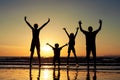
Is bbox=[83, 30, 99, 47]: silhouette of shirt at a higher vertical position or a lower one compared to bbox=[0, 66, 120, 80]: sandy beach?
higher

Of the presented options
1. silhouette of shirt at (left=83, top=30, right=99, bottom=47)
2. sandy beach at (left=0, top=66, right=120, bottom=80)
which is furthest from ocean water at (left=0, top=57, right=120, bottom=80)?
silhouette of shirt at (left=83, top=30, right=99, bottom=47)

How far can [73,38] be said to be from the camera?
2316cm

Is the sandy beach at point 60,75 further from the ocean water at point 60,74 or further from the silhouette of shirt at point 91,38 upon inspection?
the silhouette of shirt at point 91,38

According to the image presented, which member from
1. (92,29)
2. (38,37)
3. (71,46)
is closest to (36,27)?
Result: (38,37)

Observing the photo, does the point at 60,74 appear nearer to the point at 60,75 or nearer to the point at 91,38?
the point at 60,75

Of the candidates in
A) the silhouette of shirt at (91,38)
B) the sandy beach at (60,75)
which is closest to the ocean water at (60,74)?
the sandy beach at (60,75)

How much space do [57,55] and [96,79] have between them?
6.66 metres

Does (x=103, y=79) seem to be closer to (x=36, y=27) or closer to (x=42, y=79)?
(x=42, y=79)

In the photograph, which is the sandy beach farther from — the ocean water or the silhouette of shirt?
the silhouette of shirt

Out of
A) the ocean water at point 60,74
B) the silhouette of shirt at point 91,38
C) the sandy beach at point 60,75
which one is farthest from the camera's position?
the silhouette of shirt at point 91,38

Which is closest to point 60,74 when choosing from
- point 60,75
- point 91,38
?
point 60,75

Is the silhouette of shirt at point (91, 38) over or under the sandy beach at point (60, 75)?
over

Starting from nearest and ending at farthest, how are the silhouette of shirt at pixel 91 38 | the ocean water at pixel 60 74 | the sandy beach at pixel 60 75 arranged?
the sandy beach at pixel 60 75 → the ocean water at pixel 60 74 → the silhouette of shirt at pixel 91 38

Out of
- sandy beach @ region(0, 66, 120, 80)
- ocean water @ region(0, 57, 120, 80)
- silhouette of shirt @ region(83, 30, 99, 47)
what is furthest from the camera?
silhouette of shirt @ region(83, 30, 99, 47)
